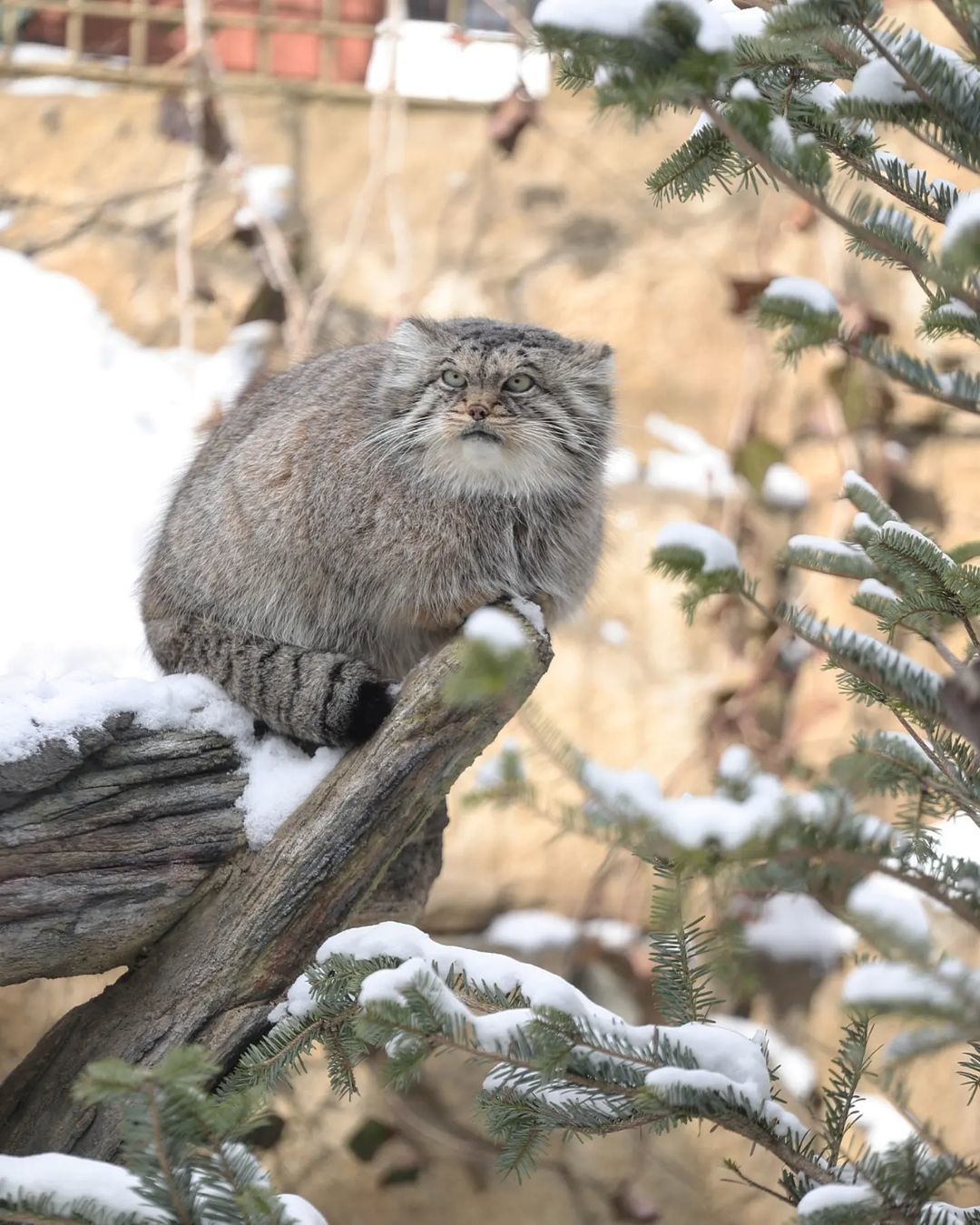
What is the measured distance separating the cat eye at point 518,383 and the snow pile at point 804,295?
964 millimetres

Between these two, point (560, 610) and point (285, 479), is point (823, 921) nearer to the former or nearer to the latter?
point (560, 610)

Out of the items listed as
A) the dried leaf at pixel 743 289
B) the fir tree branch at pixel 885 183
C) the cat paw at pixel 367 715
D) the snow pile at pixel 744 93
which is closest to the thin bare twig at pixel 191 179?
the dried leaf at pixel 743 289

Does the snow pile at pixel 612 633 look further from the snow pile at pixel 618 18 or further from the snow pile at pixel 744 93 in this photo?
the snow pile at pixel 618 18

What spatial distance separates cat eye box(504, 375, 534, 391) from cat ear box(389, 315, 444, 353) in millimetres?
184

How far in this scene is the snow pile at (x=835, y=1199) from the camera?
61.1 inches

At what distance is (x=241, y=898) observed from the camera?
2537 mm

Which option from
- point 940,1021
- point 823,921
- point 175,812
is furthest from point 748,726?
point 940,1021

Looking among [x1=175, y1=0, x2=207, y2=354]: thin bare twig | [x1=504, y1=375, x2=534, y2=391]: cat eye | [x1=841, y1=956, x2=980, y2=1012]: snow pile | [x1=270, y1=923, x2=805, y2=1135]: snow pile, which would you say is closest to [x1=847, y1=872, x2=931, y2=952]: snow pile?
[x1=841, y1=956, x2=980, y2=1012]: snow pile

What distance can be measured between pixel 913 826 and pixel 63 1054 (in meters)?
1.69

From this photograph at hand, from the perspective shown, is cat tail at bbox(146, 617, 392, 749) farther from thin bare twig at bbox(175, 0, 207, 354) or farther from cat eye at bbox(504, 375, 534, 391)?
thin bare twig at bbox(175, 0, 207, 354)

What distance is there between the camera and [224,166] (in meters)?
5.31

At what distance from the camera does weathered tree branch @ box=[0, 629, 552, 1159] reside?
2.46 meters

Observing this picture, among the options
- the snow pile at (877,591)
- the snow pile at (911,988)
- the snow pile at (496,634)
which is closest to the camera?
the snow pile at (911,988)

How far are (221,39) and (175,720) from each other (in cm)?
376
